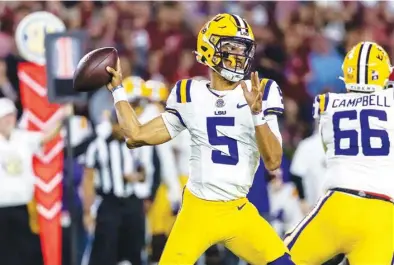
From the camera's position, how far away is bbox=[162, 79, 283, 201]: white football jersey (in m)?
6.73

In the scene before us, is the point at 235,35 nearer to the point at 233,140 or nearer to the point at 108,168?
the point at 233,140

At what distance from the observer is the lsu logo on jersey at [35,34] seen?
10.0m

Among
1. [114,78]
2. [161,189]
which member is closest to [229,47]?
[114,78]

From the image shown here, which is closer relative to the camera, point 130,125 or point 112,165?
point 130,125

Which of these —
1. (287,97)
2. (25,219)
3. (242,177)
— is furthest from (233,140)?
(287,97)

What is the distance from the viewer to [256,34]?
13695mm

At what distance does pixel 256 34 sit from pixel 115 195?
4.04 m

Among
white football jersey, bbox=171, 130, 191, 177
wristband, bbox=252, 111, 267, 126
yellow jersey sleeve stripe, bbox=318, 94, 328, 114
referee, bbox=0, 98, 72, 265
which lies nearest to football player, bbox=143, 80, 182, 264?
white football jersey, bbox=171, 130, 191, 177

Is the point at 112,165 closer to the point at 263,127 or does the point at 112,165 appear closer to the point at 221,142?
the point at 221,142

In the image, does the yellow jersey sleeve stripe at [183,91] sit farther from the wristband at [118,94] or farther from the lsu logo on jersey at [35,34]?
the lsu logo on jersey at [35,34]

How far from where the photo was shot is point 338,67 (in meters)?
13.2

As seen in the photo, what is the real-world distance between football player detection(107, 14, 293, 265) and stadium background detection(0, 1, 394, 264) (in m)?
4.77

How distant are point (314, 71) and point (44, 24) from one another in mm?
4037

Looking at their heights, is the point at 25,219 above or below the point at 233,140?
below
